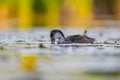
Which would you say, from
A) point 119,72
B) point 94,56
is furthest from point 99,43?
point 119,72

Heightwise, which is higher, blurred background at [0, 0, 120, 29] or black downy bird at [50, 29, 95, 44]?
blurred background at [0, 0, 120, 29]

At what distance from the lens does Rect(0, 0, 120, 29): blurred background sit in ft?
28.4

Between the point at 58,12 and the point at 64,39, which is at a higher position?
the point at 58,12

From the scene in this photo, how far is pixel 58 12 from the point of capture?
35.7ft

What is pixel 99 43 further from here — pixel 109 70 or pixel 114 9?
pixel 114 9

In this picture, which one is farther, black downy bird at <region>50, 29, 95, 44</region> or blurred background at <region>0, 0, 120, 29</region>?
blurred background at <region>0, 0, 120, 29</region>

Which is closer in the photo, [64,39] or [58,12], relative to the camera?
[64,39]

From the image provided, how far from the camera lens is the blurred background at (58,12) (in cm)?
865

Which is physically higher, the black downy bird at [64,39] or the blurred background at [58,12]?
the blurred background at [58,12]

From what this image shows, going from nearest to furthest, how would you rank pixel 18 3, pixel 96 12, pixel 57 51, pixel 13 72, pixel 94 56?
pixel 13 72 → pixel 94 56 → pixel 57 51 → pixel 18 3 → pixel 96 12

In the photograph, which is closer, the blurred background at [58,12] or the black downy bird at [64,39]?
the black downy bird at [64,39]

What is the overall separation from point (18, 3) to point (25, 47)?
3800 mm

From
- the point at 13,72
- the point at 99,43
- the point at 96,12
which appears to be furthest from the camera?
the point at 96,12

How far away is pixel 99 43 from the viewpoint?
544 cm
